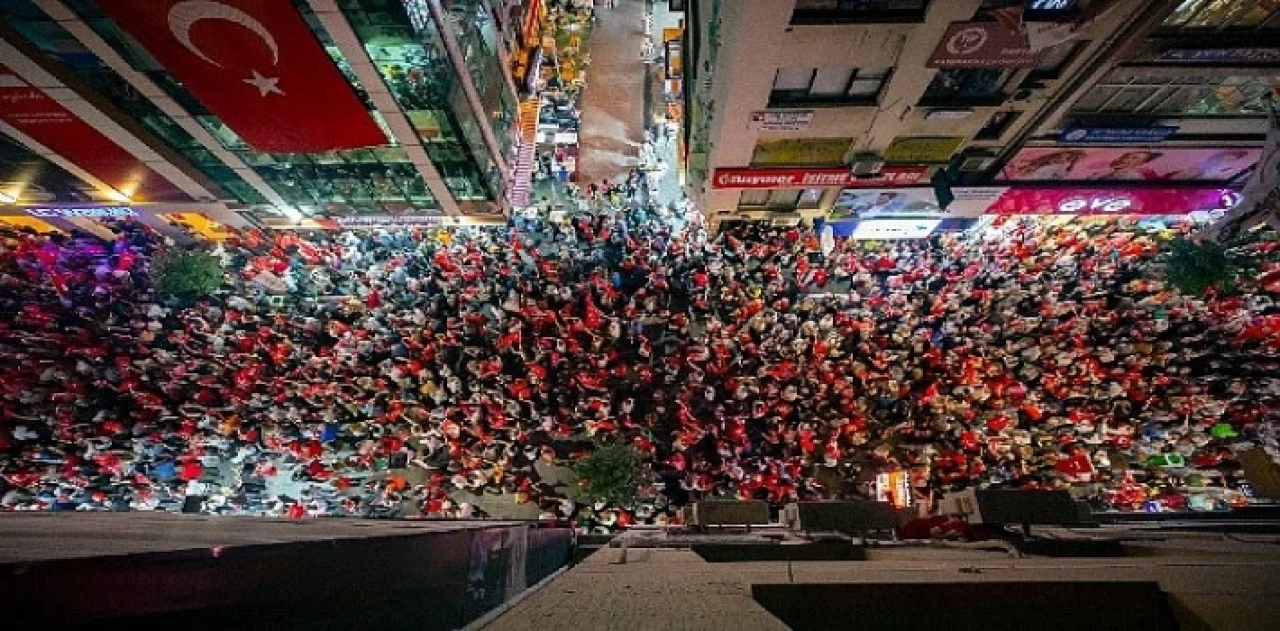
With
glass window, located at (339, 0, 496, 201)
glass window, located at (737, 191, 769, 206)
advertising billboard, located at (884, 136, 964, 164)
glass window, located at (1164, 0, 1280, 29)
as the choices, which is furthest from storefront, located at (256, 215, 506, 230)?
glass window, located at (1164, 0, 1280, 29)

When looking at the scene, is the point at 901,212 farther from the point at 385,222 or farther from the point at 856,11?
the point at 385,222

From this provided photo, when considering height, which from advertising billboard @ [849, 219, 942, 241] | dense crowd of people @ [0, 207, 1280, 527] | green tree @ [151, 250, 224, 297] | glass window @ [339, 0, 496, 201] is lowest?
dense crowd of people @ [0, 207, 1280, 527]

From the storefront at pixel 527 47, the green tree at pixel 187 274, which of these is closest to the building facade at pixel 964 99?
the storefront at pixel 527 47

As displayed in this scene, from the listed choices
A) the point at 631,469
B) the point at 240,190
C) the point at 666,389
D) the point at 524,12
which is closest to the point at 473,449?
the point at 631,469

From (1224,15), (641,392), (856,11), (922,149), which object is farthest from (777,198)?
(1224,15)

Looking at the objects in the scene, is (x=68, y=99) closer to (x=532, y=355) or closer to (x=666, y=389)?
(x=532, y=355)

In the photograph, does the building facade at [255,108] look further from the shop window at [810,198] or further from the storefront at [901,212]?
the storefront at [901,212]

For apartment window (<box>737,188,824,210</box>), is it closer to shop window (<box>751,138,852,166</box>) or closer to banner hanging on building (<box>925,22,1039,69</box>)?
shop window (<box>751,138,852,166</box>)
